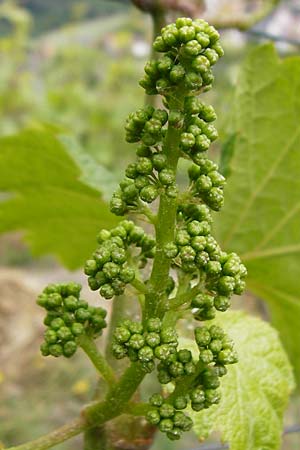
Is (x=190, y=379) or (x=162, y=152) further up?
(x=162, y=152)

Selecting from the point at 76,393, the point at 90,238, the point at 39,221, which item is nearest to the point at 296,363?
the point at 90,238

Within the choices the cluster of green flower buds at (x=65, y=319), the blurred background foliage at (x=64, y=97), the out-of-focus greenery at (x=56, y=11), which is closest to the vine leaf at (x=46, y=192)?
the cluster of green flower buds at (x=65, y=319)

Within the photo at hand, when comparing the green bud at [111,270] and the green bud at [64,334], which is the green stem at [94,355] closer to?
the green bud at [64,334]

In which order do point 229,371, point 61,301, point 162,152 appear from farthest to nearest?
point 229,371 < point 61,301 < point 162,152

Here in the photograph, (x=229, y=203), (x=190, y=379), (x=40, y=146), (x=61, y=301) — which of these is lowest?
(x=190, y=379)

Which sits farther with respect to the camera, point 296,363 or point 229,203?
point 296,363

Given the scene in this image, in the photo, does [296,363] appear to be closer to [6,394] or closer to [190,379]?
[190,379]

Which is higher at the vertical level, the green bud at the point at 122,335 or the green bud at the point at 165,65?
the green bud at the point at 165,65

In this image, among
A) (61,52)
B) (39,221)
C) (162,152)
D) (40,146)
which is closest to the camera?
(162,152)

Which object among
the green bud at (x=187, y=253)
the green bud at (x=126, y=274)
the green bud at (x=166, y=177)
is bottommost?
the green bud at (x=126, y=274)
